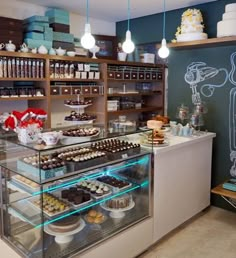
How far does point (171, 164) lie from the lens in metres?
2.83

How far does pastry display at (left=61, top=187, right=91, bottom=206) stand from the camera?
2.18 m

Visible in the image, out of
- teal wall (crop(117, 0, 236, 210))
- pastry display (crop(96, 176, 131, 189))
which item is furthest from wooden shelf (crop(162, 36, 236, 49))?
pastry display (crop(96, 176, 131, 189))

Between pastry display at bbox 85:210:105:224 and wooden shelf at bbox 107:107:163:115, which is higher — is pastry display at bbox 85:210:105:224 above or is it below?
below

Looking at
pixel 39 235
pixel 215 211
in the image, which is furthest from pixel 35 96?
pixel 215 211

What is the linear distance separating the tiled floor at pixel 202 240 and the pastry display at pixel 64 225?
80 centimetres

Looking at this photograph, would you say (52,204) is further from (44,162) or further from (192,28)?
(192,28)

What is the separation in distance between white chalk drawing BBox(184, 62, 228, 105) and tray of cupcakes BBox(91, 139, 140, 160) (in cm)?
164

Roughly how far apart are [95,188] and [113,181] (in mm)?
215

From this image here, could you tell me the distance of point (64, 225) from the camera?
2.10 m

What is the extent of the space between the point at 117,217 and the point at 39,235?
2.58ft

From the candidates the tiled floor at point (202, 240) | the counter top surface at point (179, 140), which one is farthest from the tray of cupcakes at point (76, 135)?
the tiled floor at point (202, 240)

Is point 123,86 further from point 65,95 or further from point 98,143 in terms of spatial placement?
point 98,143

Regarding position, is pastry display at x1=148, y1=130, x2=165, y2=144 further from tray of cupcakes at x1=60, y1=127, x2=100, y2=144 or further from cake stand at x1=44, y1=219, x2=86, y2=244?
cake stand at x1=44, y1=219, x2=86, y2=244

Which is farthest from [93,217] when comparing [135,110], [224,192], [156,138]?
[135,110]
